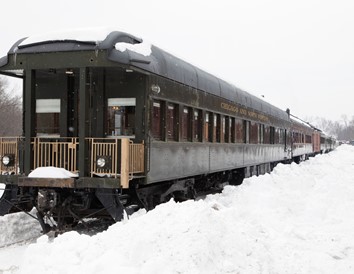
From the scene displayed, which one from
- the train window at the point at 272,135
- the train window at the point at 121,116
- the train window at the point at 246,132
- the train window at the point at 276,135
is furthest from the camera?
the train window at the point at 276,135

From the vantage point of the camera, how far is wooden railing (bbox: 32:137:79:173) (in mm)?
8570

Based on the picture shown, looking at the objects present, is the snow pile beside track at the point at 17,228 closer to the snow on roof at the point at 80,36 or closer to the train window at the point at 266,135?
the snow on roof at the point at 80,36

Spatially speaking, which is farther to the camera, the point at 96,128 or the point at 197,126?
the point at 197,126

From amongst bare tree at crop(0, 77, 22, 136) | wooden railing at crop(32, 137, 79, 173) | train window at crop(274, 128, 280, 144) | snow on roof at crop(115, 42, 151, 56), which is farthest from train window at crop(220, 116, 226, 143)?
bare tree at crop(0, 77, 22, 136)

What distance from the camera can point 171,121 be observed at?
390 inches

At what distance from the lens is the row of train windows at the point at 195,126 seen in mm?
9392

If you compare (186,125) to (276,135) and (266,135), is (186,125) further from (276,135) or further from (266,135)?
(276,135)

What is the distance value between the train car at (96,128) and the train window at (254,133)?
6867 millimetres

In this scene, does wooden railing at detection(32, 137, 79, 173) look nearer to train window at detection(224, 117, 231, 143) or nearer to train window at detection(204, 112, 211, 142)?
train window at detection(204, 112, 211, 142)

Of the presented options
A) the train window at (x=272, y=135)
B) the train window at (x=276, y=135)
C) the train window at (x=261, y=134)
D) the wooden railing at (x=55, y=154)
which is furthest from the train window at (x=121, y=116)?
the train window at (x=276, y=135)

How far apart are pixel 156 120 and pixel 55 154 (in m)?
2.02

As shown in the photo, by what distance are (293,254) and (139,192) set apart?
11.5 feet

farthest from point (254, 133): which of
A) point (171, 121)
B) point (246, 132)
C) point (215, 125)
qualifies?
point (171, 121)

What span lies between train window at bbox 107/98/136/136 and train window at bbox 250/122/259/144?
9062mm
